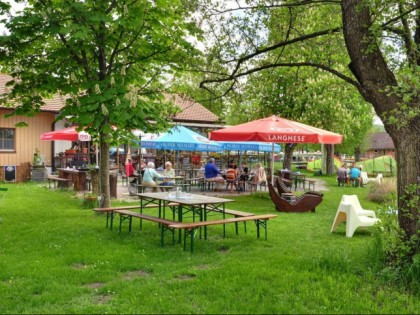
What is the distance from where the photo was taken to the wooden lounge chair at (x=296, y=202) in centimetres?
1200

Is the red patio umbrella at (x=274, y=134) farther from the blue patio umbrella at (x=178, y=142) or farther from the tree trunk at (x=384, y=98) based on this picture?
the tree trunk at (x=384, y=98)

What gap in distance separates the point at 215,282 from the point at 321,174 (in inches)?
1136

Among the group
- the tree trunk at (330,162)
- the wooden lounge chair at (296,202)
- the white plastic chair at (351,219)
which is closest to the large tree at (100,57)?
the wooden lounge chair at (296,202)

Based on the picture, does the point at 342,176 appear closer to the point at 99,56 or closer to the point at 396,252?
the point at 99,56

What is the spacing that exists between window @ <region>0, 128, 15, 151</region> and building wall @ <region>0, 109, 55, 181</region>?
0.18 m

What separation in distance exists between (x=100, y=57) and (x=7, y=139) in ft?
42.9

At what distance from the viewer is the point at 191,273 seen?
594cm

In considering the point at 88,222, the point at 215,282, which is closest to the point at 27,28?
the point at 88,222

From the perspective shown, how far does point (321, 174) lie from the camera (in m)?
33.1

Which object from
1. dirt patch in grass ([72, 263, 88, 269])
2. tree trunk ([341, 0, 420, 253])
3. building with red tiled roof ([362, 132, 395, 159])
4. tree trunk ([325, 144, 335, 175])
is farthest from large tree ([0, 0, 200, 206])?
building with red tiled roof ([362, 132, 395, 159])

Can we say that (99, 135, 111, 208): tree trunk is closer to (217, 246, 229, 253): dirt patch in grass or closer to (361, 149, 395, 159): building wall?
(217, 246, 229, 253): dirt patch in grass

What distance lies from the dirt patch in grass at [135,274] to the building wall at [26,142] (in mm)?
16299

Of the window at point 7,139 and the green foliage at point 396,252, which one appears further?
the window at point 7,139

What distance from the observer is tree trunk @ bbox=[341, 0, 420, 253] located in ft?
18.7
